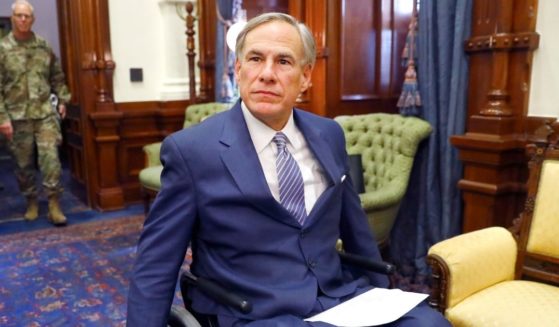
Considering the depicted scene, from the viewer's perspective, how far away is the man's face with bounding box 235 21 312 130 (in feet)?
4.47

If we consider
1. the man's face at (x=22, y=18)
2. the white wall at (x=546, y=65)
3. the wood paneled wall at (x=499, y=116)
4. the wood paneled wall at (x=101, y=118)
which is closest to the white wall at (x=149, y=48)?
the wood paneled wall at (x=101, y=118)

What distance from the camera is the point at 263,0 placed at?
4270mm

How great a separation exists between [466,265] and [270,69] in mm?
993

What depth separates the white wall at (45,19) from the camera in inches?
290

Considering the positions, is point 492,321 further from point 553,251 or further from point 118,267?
point 118,267

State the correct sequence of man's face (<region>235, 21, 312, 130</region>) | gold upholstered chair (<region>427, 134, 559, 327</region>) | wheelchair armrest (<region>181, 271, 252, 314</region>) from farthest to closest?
gold upholstered chair (<region>427, 134, 559, 327</region>) → man's face (<region>235, 21, 312, 130</region>) → wheelchair armrest (<region>181, 271, 252, 314</region>)

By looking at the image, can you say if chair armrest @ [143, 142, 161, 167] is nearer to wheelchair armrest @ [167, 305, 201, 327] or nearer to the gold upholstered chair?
the gold upholstered chair

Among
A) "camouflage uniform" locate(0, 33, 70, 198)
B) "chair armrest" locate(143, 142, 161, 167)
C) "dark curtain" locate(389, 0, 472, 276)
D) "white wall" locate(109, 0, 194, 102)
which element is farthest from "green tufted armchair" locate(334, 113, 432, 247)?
"camouflage uniform" locate(0, 33, 70, 198)

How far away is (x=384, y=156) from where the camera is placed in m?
2.96

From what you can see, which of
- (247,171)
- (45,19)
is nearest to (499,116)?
(247,171)

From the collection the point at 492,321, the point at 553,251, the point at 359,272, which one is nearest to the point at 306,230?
the point at 359,272

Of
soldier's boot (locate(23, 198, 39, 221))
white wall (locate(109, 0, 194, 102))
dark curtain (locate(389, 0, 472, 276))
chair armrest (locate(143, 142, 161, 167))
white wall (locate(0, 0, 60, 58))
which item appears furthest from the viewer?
white wall (locate(0, 0, 60, 58))

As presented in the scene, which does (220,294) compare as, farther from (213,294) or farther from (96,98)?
(96,98)

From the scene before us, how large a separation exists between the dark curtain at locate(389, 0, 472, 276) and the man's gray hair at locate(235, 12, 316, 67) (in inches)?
54.9
